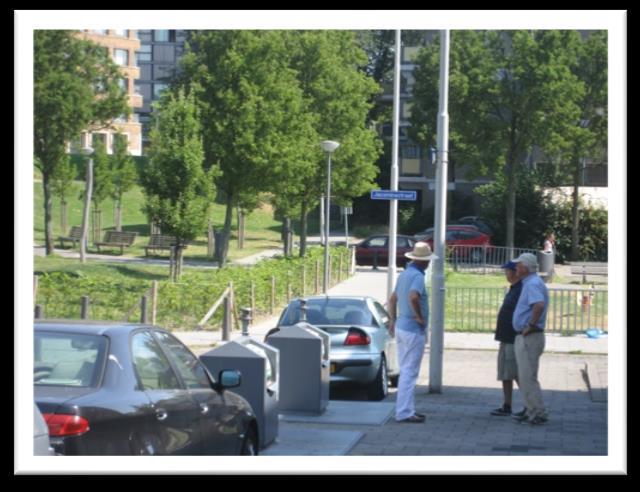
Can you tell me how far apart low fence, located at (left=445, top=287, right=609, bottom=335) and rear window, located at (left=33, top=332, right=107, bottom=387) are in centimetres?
1837

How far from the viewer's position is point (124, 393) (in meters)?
6.59

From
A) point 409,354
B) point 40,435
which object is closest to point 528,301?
point 409,354

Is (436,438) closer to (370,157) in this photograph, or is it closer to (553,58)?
(370,157)

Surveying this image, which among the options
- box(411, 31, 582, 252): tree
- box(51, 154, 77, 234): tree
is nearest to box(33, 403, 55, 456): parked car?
box(51, 154, 77, 234): tree

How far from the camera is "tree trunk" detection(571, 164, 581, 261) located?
159ft

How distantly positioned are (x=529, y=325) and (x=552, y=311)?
1395 centimetres

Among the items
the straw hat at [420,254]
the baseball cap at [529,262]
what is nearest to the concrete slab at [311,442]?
the straw hat at [420,254]

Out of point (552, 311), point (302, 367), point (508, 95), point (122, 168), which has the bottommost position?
point (552, 311)

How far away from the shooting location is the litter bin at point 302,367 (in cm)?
1244

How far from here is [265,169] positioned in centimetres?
3397

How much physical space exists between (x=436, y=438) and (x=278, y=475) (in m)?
4.42

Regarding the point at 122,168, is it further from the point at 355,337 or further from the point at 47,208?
the point at 355,337

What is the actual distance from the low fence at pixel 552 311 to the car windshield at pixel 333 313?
9707mm

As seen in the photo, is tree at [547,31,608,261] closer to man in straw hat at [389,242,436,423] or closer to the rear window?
man in straw hat at [389,242,436,423]
